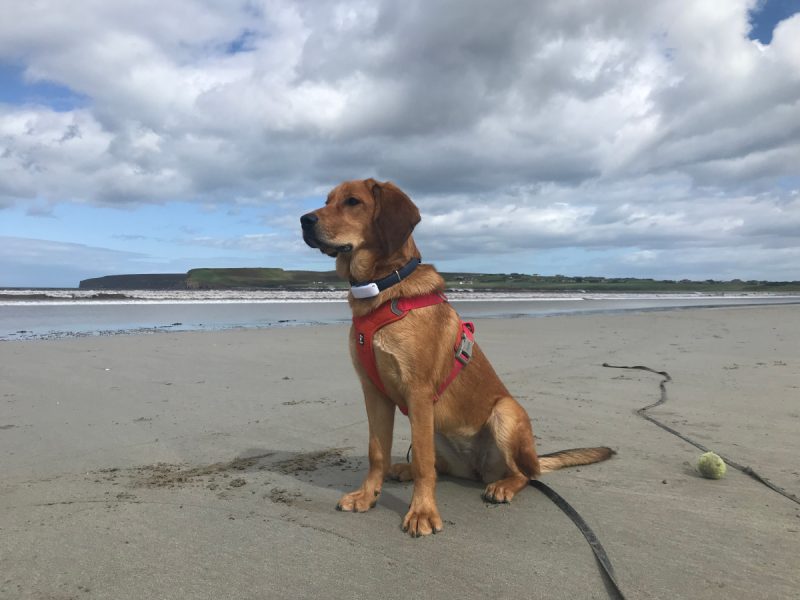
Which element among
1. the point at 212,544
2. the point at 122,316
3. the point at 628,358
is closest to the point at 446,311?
the point at 212,544

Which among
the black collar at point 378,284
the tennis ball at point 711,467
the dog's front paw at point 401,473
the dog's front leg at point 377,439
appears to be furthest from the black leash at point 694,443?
the black collar at point 378,284

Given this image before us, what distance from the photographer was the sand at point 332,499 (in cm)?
243

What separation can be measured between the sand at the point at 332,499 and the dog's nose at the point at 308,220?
1710 millimetres

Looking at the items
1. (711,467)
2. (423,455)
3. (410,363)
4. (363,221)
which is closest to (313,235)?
(363,221)

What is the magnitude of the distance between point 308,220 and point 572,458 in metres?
2.58

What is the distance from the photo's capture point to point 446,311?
3533 mm

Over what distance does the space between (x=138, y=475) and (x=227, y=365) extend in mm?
4892

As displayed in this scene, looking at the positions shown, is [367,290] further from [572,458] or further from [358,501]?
[572,458]

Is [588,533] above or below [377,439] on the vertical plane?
below

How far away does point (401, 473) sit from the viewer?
3.93m

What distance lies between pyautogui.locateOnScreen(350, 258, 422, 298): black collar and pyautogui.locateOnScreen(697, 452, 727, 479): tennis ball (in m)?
2.44

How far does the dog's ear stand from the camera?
11.1 ft

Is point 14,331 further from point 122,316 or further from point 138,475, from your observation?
point 138,475

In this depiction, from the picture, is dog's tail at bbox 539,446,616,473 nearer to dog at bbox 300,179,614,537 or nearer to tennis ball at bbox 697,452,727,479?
dog at bbox 300,179,614,537
